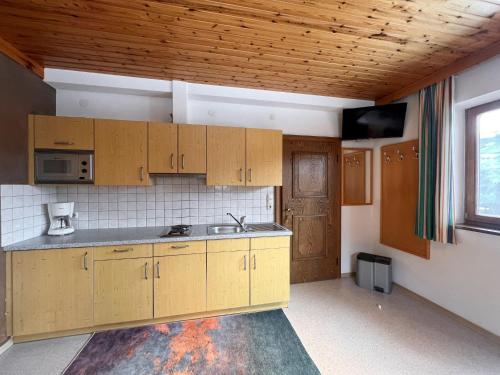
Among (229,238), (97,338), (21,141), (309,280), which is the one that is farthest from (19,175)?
(309,280)

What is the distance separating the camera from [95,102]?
2.55m

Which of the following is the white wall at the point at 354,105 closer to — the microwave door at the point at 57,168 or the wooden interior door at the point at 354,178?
the wooden interior door at the point at 354,178

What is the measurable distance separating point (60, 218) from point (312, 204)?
2939 mm

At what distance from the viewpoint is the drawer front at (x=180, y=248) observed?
6.98ft

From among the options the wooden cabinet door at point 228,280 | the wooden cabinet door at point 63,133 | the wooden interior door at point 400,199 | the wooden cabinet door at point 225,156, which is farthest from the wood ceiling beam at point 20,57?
the wooden interior door at point 400,199

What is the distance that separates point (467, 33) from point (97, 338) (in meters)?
3.98

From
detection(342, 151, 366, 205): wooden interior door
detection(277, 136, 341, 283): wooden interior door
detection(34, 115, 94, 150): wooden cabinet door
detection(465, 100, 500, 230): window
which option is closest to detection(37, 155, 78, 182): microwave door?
detection(34, 115, 94, 150): wooden cabinet door

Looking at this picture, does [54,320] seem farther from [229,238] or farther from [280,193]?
[280,193]

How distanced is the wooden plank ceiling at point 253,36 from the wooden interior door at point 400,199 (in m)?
0.90

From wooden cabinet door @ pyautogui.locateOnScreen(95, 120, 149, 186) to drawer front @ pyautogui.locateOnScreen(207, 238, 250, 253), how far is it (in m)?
0.93

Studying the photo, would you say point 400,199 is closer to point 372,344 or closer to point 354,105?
point 354,105

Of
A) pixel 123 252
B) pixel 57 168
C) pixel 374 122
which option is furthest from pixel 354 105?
pixel 57 168

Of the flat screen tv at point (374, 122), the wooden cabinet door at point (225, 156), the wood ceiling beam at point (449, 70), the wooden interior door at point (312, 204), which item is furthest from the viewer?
the wooden interior door at point (312, 204)

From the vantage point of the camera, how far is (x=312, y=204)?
10.5 feet
